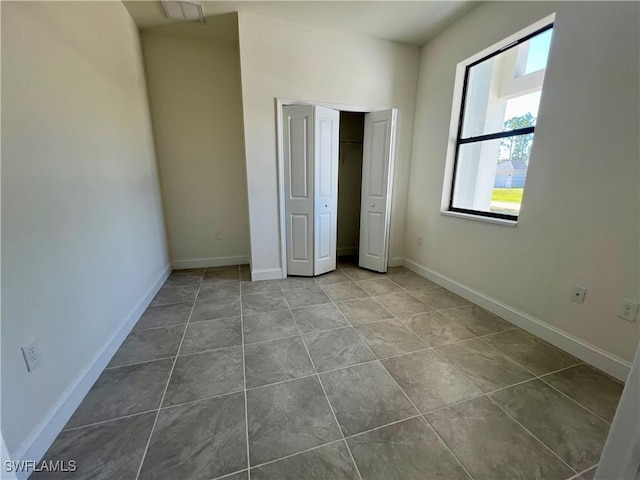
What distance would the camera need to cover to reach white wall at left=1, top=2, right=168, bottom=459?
Result: 3.52 feet

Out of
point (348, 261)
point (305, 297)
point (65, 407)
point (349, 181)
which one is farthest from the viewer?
point (349, 181)

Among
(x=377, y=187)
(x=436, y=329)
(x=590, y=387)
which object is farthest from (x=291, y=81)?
(x=590, y=387)

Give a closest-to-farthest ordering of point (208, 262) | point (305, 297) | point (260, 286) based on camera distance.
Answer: point (305, 297)
point (260, 286)
point (208, 262)

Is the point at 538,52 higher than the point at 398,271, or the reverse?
the point at 538,52

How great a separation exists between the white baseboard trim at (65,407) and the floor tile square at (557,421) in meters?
2.23

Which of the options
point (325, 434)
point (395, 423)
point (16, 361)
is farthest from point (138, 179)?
point (395, 423)

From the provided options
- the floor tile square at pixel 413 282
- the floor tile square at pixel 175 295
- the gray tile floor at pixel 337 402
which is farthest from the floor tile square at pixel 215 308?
the floor tile square at pixel 413 282

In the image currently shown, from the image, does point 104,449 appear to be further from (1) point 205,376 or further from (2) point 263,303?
(2) point 263,303

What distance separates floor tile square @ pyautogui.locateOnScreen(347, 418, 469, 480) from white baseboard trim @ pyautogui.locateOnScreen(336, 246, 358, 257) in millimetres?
3005

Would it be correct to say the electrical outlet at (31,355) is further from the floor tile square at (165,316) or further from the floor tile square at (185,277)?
the floor tile square at (185,277)

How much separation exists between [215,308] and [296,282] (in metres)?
0.96

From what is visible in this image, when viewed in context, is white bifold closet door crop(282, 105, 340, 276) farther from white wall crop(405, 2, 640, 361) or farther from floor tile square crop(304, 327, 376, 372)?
white wall crop(405, 2, 640, 361)

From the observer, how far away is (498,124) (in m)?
2.46

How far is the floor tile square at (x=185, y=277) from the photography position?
300 centimetres
